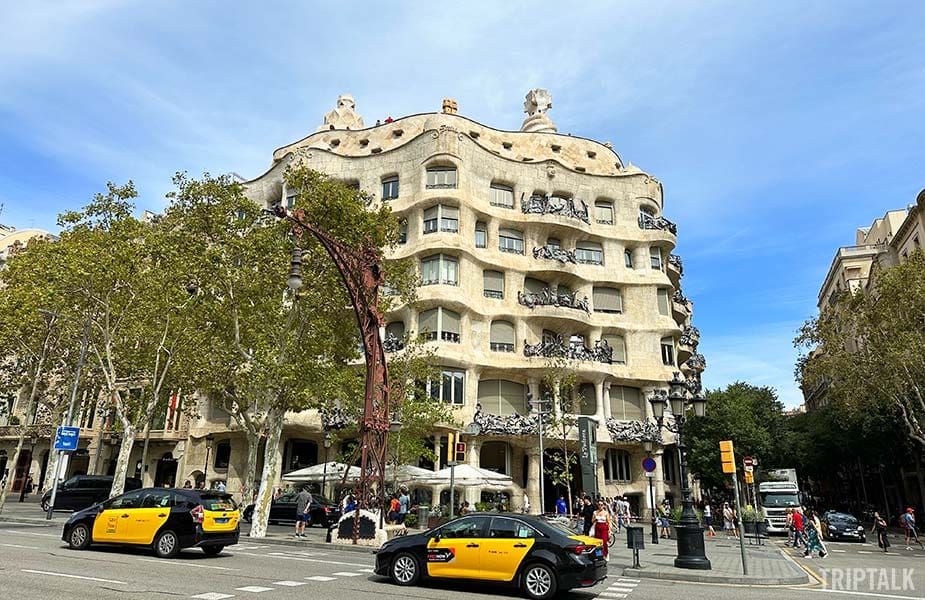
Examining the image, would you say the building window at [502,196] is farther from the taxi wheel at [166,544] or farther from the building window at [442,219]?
the taxi wheel at [166,544]

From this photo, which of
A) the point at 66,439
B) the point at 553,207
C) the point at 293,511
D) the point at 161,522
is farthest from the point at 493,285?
the point at 161,522

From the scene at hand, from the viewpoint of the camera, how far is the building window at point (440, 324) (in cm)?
3272

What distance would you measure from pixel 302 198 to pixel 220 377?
8102 mm

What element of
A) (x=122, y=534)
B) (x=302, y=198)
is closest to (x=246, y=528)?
(x=122, y=534)

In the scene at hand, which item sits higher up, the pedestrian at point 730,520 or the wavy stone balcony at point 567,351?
the wavy stone balcony at point 567,351

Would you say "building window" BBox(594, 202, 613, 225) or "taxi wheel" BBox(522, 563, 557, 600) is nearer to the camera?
"taxi wheel" BBox(522, 563, 557, 600)

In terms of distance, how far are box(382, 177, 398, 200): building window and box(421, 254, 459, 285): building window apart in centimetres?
540

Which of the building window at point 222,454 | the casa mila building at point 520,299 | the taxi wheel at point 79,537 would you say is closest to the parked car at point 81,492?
the casa mila building at point 520,299

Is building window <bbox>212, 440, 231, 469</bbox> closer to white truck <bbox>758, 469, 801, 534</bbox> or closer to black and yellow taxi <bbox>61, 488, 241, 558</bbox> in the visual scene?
black and yellow taxi <bbox>61, 488, 241, 558</bbox>

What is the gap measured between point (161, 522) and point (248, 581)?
4.00m

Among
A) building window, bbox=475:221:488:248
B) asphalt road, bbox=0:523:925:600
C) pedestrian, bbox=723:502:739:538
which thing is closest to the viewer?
asphalt road, bbox=0:523:925:600

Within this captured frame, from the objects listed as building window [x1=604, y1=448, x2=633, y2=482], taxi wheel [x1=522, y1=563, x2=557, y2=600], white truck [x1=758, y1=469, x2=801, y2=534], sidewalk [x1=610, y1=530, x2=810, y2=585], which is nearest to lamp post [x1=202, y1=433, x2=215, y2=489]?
building window [x1=604, y1=448, x2=633, y2=482]

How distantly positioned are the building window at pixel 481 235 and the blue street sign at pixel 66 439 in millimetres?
21882

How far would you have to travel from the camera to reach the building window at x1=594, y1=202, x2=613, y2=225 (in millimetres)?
40281
